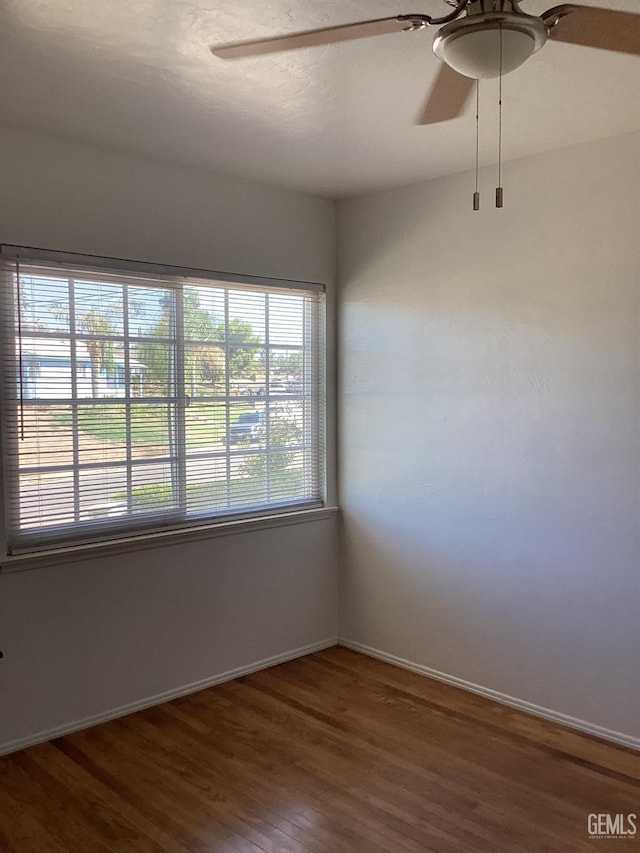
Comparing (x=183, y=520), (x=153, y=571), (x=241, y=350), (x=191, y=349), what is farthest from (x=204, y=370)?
(x=153, y=571)

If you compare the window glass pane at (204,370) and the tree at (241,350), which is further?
the tree at (241,350)

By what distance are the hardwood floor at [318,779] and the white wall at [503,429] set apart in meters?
0.38

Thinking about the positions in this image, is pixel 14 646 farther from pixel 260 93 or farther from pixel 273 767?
pixel 260 93

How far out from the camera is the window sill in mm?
3020

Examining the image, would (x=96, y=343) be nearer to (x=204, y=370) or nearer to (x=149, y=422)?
(x=149, y=422)

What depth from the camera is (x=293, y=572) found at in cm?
404

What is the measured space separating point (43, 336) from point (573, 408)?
A: 2311 mm

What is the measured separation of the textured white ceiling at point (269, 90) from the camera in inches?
79.0

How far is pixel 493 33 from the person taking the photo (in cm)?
154

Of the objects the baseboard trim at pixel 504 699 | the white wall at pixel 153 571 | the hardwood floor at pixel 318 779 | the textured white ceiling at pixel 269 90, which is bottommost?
the hardwood floor at pixel 318 779

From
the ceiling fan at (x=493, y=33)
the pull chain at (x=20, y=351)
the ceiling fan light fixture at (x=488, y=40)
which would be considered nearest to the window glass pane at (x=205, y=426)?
→ the pull chain at (x=20, y=351)

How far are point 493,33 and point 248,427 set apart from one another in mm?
2567

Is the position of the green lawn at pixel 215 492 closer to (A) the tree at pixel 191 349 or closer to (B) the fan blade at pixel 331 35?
(A) the tree at pixel 191 349

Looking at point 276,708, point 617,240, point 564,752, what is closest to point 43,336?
point 276,708
